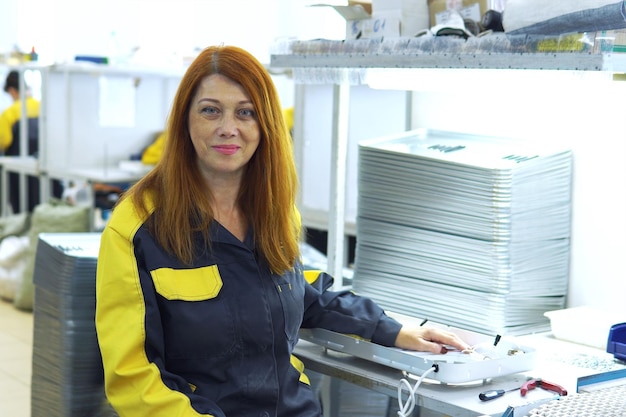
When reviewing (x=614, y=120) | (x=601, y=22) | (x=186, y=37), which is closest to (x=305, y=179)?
(x=614, y=120)

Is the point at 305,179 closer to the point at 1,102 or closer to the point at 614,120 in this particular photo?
the point at 614,120

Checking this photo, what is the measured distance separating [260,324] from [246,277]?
0.33 feet

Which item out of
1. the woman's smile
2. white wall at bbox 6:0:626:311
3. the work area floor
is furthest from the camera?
the work area floor

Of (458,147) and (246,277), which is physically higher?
(458,147)

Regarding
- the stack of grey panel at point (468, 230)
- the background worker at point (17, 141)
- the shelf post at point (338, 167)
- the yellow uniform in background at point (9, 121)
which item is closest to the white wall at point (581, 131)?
the stack of grey panel at point (468, 230)

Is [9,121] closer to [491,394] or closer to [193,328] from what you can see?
[193,328]

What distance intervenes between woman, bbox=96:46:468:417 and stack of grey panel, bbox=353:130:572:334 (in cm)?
33

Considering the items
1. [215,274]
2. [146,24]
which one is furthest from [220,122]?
[146,24]

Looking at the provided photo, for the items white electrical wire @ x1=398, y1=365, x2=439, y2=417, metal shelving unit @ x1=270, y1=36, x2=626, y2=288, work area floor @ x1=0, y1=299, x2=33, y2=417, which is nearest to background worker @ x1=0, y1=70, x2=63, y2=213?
work area floor @ x1=0, y1=299, x2=33, y2=417

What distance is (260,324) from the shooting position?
70.2 inches

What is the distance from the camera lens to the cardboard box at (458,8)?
194 centimetres

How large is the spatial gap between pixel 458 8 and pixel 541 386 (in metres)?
0.85

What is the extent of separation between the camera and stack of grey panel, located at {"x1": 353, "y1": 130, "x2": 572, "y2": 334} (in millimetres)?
2152

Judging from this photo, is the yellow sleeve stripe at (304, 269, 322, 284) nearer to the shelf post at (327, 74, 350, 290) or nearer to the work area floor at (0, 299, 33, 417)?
the shelf post at (327, 74, 350, 290)
